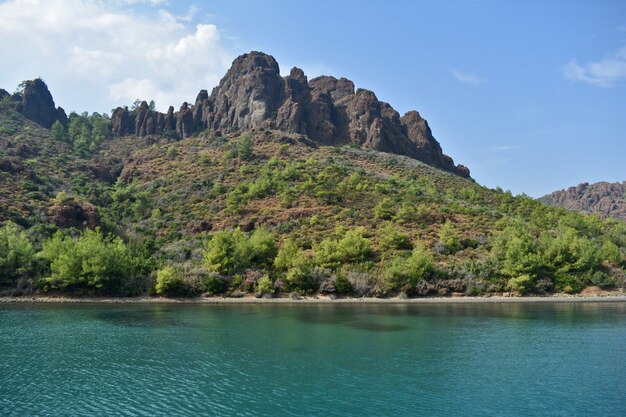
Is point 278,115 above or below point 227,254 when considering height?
above

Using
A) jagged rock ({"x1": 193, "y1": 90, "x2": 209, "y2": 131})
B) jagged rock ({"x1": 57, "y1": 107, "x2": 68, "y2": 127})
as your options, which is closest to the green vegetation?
jagged rock ({"x1": 193, "y1": 90, "x2": 209, "y2": 131})

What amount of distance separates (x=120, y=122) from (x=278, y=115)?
192 ft

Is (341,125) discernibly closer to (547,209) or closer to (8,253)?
(547,209)

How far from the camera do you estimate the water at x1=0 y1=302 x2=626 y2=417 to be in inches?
961

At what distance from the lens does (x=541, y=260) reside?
73250 millimetres

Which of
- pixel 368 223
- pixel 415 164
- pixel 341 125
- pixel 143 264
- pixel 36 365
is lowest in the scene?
pixel 36 365

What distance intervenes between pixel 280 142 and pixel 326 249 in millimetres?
67314

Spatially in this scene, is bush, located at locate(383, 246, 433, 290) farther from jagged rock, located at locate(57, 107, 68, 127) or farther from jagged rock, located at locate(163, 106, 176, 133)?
jagged rock, located at locate(57, 107, 68, 127)

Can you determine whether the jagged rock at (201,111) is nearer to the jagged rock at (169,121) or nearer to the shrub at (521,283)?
the jagged rock at (169,121)

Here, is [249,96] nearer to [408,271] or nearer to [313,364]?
[408,271]

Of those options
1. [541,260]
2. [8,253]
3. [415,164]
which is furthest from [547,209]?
[8,253]

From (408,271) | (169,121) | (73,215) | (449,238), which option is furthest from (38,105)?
(408,271)

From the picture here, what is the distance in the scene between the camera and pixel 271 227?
89.6 meters

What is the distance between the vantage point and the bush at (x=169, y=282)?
68.8m
